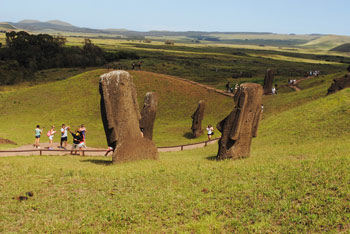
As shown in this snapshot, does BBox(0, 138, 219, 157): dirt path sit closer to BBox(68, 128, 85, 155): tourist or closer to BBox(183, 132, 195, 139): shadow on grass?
BBox(68, 128, 85, 155): tourist

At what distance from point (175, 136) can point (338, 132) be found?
50.9 feet

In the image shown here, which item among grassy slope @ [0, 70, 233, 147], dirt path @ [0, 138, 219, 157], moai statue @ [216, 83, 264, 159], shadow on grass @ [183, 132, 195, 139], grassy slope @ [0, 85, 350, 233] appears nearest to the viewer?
grassy slope @ [0, 85, 350, 233]

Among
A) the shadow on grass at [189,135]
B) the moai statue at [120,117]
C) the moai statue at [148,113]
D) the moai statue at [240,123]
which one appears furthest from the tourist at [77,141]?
the shadow on grass at [189,135]

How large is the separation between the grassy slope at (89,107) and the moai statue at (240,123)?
13.9 m

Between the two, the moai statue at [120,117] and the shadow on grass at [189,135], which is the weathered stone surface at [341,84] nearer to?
the shadow on grass at [189,135]

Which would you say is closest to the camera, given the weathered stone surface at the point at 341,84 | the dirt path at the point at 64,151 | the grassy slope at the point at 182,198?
the grassy slope at the point at 182,198

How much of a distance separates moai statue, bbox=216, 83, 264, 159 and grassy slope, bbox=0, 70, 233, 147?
1392 cm

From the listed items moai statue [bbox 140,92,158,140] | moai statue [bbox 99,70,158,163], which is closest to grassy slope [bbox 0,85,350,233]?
moai statue [bbox 99,70,158,163]

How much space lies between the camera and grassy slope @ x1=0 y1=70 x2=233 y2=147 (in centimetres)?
3356

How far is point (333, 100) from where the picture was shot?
28625mm

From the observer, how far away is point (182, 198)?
10148 mm

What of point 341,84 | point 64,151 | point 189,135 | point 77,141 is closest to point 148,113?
point 77,141

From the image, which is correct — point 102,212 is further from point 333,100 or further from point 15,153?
point 333,100

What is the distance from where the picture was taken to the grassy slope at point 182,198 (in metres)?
8.54
